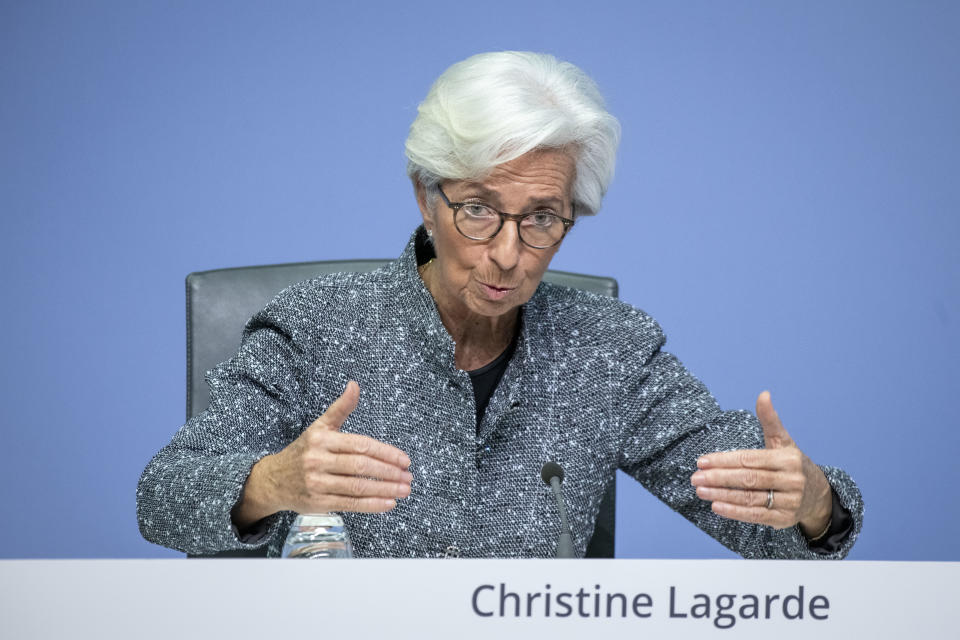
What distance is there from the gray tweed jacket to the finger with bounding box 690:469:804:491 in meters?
0.17

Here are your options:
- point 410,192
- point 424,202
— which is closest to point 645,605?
point 424,202

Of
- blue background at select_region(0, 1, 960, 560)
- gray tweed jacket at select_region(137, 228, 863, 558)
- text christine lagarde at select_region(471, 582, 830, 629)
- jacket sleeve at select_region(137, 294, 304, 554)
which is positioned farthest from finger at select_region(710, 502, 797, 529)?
blue background at select_region(0, 1, 960, 560)

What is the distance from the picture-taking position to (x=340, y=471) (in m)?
0.98

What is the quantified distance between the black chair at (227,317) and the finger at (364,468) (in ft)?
1.93

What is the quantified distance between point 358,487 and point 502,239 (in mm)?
461

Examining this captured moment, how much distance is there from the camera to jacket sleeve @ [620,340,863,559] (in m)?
1.36

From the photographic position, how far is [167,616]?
2.49 feet

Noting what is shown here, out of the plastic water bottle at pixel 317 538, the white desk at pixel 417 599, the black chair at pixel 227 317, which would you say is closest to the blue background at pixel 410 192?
the black chair at pixel 227 317

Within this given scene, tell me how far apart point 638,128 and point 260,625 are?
5.81ft

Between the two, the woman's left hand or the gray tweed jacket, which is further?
the gray tweed jacket

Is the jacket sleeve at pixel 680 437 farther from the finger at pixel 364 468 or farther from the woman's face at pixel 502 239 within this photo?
the finger at pixel 364 468

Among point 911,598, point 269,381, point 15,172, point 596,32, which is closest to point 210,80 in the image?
point 15,172

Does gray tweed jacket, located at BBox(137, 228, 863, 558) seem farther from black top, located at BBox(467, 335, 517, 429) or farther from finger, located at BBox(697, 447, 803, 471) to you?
finger, located at BBox(697, 447, 803, 471)

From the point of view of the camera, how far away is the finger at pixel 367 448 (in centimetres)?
96
